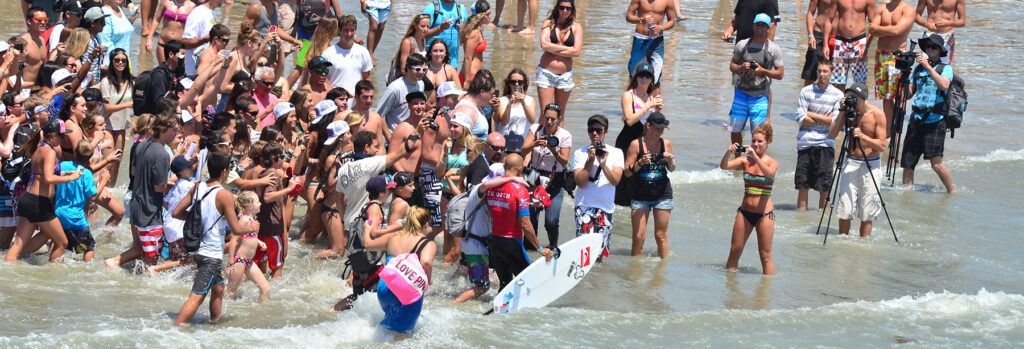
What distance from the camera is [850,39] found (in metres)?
15.3

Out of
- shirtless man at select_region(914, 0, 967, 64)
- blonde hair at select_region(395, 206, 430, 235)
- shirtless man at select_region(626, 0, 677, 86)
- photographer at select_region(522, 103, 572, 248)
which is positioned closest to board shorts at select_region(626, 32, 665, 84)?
shirtless man at select_region(626, 0, 677, 86)

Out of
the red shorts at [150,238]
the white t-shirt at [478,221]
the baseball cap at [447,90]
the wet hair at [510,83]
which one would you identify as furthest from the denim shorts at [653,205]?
the red shorts at [150,238]

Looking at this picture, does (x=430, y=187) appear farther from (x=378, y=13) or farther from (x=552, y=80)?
(x=378, y=13)

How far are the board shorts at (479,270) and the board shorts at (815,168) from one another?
4431 millimetres

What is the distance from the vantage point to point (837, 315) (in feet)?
31.9

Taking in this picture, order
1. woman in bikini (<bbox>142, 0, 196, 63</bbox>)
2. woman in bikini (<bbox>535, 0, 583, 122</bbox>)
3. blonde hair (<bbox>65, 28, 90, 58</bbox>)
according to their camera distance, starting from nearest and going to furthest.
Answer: blonde hair (<bbox>65, 28, 90, 58</bbox>), woman in bikini (<bbox>535, 0, 583, 122</bbox>), woman in bikini (<bbox>142, 0, 196, 63</bbox>)

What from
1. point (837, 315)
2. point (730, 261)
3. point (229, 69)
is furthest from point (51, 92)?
point (837, 315)

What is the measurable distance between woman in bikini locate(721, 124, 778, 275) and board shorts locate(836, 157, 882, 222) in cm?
144

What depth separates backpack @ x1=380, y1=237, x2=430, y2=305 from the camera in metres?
8.05

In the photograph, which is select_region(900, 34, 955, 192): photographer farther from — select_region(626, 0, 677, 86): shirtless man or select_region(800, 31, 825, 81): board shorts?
select_region(626, 0, 677, 86): shirtless man

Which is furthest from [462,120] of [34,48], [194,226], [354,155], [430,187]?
[34,48]

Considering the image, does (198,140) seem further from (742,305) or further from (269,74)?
(742,305)

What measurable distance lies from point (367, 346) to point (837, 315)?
12.4 ft

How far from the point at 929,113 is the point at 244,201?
811 cm
